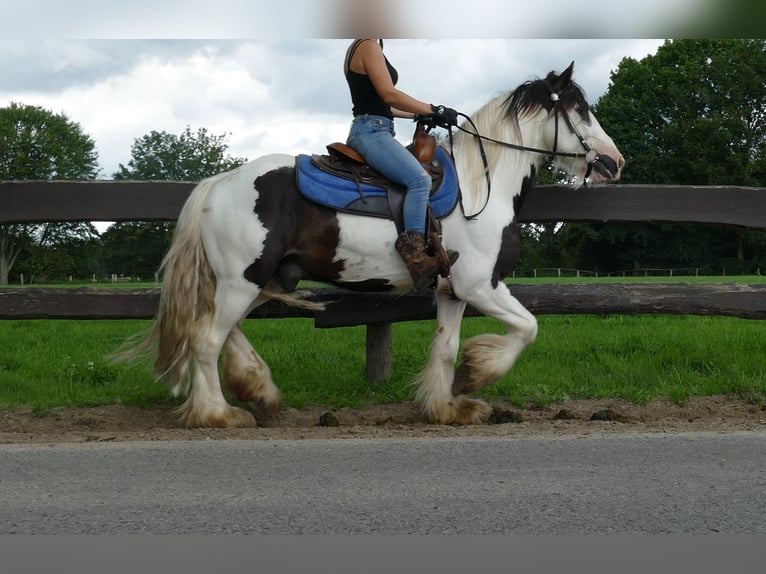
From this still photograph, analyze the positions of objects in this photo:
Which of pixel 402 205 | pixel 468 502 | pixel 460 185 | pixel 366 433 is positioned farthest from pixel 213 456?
pixel 460 185

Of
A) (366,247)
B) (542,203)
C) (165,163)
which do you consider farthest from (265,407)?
(165,163)

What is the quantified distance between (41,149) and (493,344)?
5387cm

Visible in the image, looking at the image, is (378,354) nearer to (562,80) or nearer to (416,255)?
(416,255)

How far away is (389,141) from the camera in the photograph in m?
5.43

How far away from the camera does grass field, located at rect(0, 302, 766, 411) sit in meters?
6.40

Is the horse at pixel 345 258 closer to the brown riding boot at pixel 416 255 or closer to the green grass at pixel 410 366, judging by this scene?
the brown riding boot at pixel 416 255

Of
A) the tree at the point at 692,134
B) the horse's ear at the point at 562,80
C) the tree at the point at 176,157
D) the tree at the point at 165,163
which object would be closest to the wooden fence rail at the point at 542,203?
the horse's ear at the point at 562,80

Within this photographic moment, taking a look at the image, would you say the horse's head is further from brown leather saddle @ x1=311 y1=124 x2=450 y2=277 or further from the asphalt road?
the asphalt road

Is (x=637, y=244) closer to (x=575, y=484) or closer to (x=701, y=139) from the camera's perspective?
(x=701, y=139)

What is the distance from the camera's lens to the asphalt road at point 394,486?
286cm

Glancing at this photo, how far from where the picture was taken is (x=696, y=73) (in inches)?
1719

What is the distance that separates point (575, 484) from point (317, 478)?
44.2 inches

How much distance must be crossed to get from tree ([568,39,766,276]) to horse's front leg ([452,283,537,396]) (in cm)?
3725

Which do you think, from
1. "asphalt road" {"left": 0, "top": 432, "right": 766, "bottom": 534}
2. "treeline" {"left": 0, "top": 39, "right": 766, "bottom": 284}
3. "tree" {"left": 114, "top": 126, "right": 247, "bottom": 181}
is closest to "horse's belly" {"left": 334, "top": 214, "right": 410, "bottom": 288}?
"asphalt road" {"left": 0, "top": 432, "right": 766, "bottom": 534}
